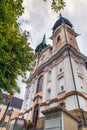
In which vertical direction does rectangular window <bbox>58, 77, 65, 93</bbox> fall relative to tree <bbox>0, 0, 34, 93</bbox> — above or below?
above

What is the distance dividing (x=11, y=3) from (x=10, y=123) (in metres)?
17.1

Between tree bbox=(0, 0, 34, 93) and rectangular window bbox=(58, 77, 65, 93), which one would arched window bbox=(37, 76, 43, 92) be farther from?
tree bbox=(0, 0, 34, 93)

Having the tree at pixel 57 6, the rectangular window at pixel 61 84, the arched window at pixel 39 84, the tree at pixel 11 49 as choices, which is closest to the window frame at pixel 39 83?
the arched window at pixel 39 84

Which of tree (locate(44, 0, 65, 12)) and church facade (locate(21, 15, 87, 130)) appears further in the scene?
church facade (locate(21, 15, 87, 130))

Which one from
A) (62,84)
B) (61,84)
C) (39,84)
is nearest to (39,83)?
(39,84)

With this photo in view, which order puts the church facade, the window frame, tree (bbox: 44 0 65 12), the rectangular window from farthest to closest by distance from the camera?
the window frame, the rectangular window, the church facade, tree (bbox: 44 0 65 12)

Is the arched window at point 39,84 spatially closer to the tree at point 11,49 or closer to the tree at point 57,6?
the tree at point 11,49

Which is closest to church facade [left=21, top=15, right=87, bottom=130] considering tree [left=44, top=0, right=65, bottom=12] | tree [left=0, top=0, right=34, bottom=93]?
tree [left=0, top=0, right=34, bottom=93]

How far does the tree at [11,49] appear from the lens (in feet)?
19.2

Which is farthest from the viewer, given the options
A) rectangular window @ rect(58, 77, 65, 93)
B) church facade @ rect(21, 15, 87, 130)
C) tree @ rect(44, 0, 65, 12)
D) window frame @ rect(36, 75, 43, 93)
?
window frame @ rect(36, 75, 43, 93)

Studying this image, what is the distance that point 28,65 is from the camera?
325 inches

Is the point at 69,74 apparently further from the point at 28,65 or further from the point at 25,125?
the point at 28,65

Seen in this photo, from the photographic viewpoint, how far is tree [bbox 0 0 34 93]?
5840mm

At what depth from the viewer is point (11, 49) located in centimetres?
743
